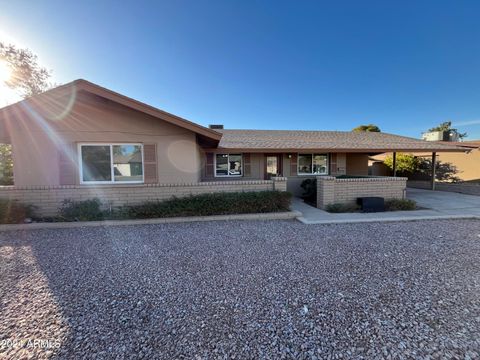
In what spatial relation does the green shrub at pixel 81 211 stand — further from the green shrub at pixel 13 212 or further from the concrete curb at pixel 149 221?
the green shrub at pixel 13 212

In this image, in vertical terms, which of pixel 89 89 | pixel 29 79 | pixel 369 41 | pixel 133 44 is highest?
pixel 29 79

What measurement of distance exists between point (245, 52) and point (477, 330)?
11.7 meters

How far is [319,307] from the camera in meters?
2.47

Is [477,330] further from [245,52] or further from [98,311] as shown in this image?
[245,52]

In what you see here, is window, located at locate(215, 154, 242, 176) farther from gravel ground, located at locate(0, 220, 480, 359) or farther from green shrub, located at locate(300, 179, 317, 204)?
gravel ground, located at locate(0, 220, 480, 359)

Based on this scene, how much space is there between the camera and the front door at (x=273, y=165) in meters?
11.6

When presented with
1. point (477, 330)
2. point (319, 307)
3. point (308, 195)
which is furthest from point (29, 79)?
point (477, 330)

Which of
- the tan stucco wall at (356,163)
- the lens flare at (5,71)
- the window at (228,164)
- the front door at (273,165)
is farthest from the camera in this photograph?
the lens flare at (5,71)

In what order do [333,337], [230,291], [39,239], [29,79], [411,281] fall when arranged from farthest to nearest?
1. [29,79]
2. [39,239]
3. [411,281]
4. [230,291]
5. [333,337]

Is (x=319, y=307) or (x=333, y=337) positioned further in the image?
(x=319, y=307)

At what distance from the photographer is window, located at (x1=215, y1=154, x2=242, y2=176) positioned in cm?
1134

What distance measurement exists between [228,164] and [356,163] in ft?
25.2

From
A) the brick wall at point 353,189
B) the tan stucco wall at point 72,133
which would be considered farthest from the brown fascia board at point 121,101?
the brick wall at point 353,189

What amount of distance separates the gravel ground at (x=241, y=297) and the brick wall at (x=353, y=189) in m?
3.00
